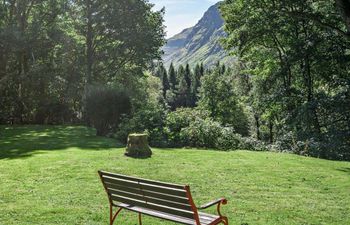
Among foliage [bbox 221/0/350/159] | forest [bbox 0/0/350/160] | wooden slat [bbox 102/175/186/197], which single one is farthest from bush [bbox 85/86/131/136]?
wooden slat [bbox 102/175/186/197]

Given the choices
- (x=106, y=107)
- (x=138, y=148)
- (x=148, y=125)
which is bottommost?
(x=138, y=148)

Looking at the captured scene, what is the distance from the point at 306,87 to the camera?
2822 cm

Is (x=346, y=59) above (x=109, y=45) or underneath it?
underneath

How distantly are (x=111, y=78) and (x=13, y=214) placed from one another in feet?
111

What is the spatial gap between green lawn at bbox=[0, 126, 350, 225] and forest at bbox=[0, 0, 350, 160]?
4546 mm

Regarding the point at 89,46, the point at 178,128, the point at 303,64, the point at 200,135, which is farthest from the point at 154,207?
the point at 89,46

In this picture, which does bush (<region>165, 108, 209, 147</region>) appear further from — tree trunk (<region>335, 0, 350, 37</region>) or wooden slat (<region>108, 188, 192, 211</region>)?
wooden slat (<region>108, 188, 192, 211</region>)

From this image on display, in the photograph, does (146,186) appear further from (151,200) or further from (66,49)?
(66,49)

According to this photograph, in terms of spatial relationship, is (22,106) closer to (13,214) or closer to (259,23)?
(259,23)

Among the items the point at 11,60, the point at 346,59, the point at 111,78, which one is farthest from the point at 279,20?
the point at 11,60

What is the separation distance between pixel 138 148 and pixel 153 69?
25627 millimetres

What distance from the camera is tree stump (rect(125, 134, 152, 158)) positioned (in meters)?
15.8

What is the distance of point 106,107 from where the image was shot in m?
24.0

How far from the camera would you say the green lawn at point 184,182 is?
8172 mm
